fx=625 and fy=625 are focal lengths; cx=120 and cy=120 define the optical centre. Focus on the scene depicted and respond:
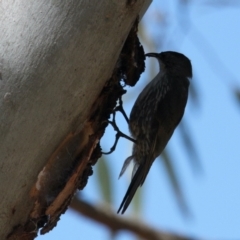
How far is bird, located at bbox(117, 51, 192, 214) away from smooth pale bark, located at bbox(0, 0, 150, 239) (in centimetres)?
112

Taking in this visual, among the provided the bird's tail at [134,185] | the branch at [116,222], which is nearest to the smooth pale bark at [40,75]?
the bird's tail at [134,185]

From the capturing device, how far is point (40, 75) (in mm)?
1254

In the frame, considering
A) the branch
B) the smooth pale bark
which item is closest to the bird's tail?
the branch

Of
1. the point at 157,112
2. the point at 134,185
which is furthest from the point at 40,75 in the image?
the point at 157,112

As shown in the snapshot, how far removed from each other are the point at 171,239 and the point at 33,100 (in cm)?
166

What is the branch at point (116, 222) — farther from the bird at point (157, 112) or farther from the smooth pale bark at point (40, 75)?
the smooth pale bark at point (40, 75)

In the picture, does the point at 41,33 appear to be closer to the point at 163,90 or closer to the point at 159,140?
the point at 159,140

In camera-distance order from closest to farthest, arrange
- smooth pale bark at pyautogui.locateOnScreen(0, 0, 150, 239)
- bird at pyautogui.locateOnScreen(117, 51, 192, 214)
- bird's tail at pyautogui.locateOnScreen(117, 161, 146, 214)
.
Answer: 1. smooth pale bark at pyautogui.locateOnScreen(0, 0, 150, 239)
2. bird's tail at pyautogui.locateOnScreen(117, 161, 146, 214)
3. bird at pyautogui.locateOnScreen(117, 51, 192, 214)

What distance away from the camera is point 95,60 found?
1.36 m

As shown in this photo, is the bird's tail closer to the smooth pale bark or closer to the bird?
the bird

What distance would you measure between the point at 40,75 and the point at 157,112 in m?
1.54

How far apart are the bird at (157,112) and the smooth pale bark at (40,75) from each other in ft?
3.68

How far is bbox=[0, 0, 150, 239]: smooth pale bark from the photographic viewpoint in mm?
1237

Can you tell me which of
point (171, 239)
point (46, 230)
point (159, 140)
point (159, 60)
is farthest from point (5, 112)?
point (159, 60)
